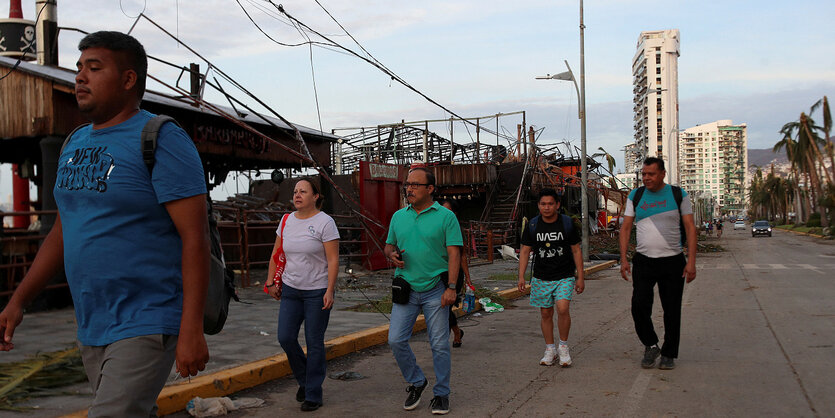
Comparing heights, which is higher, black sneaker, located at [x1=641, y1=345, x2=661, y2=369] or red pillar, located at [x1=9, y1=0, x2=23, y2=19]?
red pillar, located at [x1=9, y1=0, x2=23, y2=19]

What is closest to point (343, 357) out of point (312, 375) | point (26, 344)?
point (312, 375)

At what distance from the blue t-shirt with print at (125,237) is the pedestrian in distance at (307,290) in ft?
9.24

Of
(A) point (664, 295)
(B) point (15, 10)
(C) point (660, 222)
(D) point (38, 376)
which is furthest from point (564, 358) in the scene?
(B) point (15, 10)

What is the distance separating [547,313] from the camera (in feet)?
22.0

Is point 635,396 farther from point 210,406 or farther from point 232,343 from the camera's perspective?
point 232,343

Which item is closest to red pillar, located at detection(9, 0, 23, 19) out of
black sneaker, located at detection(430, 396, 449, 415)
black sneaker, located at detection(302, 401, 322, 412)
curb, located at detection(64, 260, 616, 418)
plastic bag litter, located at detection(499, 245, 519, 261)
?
plastic bag litter, located at detection(499, 245, 519, 261)

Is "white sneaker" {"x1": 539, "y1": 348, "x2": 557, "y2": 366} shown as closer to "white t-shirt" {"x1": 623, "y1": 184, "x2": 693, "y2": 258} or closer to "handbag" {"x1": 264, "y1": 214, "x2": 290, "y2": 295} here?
"white t-shirt" {"x1": 623, "y1": 184, "x2": 693, "y2": 258}

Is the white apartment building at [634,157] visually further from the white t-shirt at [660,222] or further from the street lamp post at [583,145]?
the white t-shirt at [660,222]

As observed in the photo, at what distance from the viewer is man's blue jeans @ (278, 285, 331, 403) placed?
5254 mm

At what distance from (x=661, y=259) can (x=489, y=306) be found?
5463mm

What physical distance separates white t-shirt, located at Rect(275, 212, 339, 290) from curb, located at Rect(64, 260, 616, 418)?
1.18 m

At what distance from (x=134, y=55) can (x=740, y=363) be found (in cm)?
635

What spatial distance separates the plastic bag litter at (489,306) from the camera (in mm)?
11633

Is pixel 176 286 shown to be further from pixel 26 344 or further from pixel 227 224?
pixel 227 224
